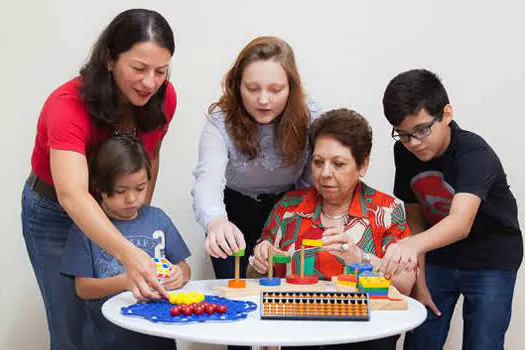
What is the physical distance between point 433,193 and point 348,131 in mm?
328

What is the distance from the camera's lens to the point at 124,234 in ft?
6.20

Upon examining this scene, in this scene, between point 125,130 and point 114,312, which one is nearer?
point 114,312

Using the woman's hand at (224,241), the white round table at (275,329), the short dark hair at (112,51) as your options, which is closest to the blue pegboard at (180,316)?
the white round table at (275,329)

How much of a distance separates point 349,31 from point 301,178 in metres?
0.68

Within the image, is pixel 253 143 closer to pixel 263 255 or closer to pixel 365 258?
pixel 263 255

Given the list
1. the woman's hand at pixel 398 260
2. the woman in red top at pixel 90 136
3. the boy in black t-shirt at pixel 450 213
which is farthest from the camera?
the boy in black t-shirt at pixel 450 213

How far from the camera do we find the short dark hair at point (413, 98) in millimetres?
1964

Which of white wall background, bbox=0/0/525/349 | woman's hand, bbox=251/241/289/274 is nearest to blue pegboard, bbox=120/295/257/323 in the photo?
woman's hand, bbox=251/241/289/274

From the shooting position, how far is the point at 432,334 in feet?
7.28

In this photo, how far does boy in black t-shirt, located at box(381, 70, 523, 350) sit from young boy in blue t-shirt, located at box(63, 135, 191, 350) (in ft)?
2.01

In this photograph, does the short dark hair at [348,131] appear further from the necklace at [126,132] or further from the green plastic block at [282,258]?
the necklace at [126,132]

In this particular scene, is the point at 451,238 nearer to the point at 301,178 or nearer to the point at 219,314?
the point at 301,178

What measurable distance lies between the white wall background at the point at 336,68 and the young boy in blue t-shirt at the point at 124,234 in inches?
28.0

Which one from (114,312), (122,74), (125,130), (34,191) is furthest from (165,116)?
(114,312)
